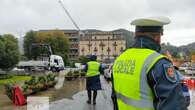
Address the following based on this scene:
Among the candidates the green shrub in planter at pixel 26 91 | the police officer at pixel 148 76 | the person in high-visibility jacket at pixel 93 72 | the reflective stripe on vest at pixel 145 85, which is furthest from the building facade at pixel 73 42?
the reflective stripe on vest at pixel 145 85

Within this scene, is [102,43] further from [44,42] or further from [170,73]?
[170,73]

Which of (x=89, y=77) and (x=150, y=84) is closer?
(x=150, y=84)

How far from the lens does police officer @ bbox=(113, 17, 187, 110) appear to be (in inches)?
128

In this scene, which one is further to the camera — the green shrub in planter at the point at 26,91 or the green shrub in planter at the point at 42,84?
the green shrub in planter at the point at 42,84

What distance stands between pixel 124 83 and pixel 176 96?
1.87 ft

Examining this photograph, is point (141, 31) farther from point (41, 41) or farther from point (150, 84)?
point (41, 41)

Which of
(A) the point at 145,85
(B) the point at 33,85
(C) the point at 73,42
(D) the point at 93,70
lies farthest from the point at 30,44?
(A) the point at 145,85

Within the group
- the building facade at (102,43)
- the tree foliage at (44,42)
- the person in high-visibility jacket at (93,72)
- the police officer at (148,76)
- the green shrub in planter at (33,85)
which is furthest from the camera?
the tree foliage at (44,42)

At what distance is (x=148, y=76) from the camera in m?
3.40

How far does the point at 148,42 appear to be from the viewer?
3.57 meters

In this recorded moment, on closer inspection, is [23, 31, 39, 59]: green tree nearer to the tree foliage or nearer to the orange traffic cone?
the tree foliage

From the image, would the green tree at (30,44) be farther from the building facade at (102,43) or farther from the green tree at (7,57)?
the green tree at (7,57)

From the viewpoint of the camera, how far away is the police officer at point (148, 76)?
128 inches

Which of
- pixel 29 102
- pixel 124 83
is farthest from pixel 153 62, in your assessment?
pixel 29 102
